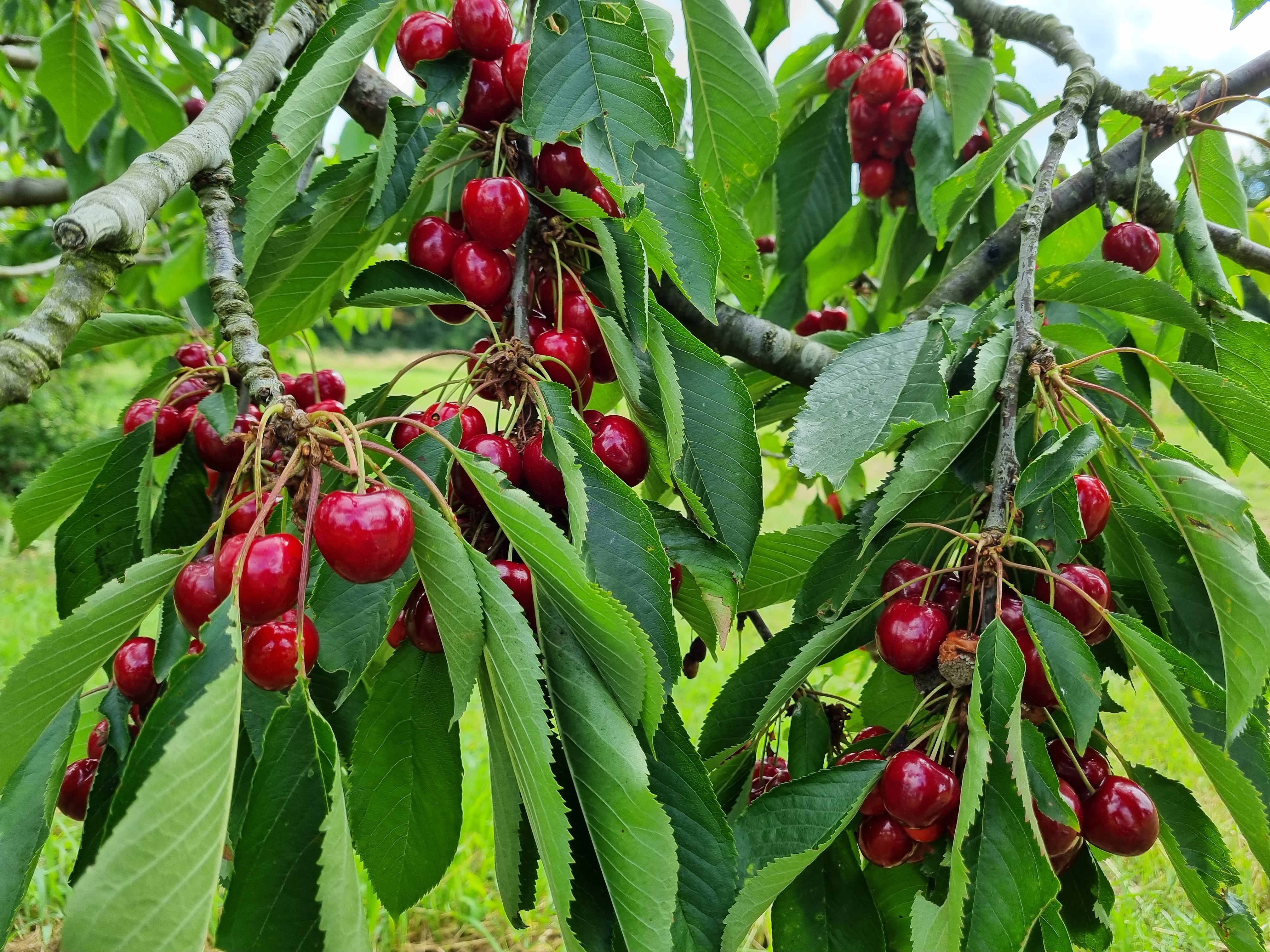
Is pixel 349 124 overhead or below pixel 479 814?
overhead

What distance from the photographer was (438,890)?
89.7 inches

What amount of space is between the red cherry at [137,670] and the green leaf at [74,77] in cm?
142

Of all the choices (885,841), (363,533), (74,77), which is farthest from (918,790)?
(74,77)

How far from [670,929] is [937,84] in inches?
64.1

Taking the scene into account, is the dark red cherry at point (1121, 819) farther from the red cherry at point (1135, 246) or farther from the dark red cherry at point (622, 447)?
the red cherry at point (1135, 246)

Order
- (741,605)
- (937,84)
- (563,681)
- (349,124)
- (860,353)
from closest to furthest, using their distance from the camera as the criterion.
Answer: (563,681) < (860,353) < (741,605) < (937,84) < (349,124)

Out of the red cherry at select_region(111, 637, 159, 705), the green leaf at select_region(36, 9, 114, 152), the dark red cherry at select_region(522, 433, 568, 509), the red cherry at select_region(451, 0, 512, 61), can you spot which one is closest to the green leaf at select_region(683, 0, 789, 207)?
the red cherry at select_region(451, 0, 512, 61)

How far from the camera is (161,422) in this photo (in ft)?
3.59

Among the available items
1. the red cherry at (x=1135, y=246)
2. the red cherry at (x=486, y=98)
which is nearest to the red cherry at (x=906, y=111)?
the red cherry at (x=1135, y=246)

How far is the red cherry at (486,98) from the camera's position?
38.7 inches

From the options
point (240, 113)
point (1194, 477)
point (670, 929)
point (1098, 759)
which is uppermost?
point (240, 113)

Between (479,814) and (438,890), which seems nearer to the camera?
(438,890)

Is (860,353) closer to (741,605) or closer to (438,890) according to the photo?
(741,605)

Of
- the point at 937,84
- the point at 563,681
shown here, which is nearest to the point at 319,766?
the point at 563,681
